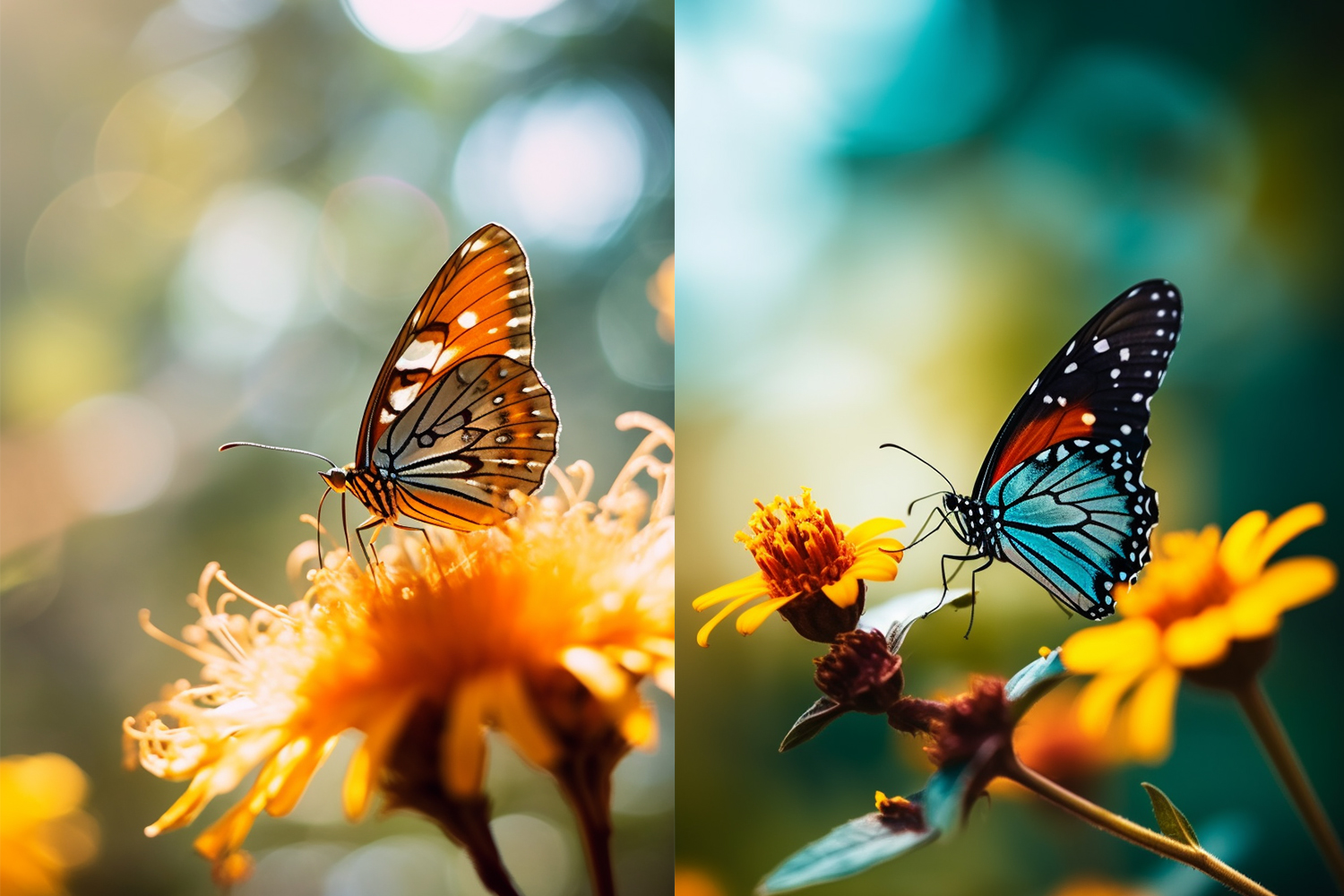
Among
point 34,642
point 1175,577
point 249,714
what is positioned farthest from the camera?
point 34,642

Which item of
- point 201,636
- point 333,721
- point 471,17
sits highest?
point 471,17

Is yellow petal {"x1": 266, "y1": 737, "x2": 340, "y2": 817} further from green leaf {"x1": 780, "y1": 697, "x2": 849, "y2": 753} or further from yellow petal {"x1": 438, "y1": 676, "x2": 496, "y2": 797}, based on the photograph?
green leaf {"x1": 780, "y1": 697, "x2": 849, "y2": 753}

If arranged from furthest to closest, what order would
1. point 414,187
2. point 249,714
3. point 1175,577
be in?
point 414,187, point 249,714, point 1175,577

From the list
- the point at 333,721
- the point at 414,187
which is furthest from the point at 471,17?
the point at 333,721

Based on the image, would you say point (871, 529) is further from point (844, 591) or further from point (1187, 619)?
point (1187, 619)

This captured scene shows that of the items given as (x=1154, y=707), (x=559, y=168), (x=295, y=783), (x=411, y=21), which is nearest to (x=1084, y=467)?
(x=1154, y=707)

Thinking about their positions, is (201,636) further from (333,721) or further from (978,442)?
(978,442)

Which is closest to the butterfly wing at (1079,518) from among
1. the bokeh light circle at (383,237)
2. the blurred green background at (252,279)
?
the blurred green background at (252,279)

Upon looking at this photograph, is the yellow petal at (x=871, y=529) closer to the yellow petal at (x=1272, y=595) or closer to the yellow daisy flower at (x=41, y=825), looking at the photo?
the yellow petal at (x=1272, y=595)
